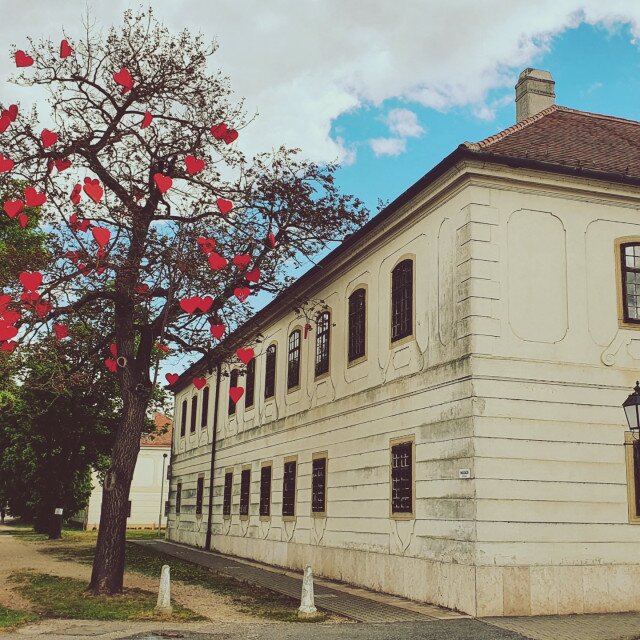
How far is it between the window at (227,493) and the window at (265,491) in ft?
12.2

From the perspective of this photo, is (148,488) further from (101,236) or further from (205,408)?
(101,236)

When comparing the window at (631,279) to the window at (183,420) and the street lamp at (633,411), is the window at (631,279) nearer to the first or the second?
the street lamp at (633,411)

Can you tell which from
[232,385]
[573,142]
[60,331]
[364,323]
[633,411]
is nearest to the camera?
[633,411]

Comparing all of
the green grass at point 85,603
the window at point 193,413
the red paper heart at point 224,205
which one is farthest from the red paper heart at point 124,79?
the window at point 193,413

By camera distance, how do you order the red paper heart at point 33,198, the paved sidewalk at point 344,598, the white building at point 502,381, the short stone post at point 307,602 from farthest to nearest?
the red paper heart at point 33,198 → the white building at point 502,381 → the paved sidewalk at point 344,598 → the short stone post at point 307,602

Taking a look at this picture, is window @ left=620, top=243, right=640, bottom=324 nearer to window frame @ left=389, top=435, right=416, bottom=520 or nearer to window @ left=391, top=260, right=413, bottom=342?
window @ left=391, top=260, right=413, bottom=342

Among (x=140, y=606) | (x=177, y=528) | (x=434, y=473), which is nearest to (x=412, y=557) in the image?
(x=434, y=473)

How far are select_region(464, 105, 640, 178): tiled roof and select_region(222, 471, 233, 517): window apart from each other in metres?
16.0

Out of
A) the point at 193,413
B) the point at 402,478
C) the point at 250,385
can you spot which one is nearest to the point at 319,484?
the point at 402,478

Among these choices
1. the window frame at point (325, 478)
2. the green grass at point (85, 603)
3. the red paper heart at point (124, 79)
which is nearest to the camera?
the green grass at point (85, 603)

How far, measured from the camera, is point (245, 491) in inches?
989

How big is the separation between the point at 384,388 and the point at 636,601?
229 inches

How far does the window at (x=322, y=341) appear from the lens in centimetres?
1962

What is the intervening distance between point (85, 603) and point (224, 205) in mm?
7349
